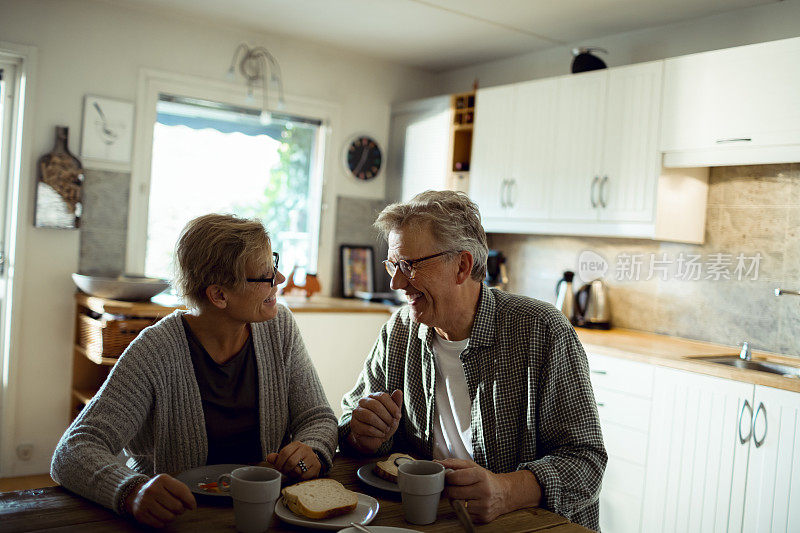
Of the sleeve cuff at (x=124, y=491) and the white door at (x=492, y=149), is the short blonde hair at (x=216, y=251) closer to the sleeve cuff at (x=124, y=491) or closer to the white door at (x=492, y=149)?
the sleeve cuff at (x=124, y=491)

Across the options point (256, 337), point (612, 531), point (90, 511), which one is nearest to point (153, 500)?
point (90, 511)

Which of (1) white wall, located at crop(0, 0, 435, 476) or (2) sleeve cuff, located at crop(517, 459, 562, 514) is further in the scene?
(1) white wall, located at crop(0, 0, 435, 476)

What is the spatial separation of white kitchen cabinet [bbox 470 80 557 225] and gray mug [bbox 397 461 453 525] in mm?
2820

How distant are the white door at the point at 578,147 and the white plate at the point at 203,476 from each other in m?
2.64

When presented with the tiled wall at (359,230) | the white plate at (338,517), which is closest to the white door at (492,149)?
the tiled wall at (359,230)

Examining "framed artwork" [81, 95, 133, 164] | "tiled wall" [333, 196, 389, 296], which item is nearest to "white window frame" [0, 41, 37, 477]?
"framed artwork" [81, 95, 133, 164]

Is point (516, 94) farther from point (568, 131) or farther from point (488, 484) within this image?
point (488, 484)

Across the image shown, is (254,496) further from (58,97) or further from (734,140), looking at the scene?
(58,97)

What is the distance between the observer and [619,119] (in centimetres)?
354

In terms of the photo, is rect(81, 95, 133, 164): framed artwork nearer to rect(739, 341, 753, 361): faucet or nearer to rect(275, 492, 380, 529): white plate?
rect(275, 492, 380, 529): white plate

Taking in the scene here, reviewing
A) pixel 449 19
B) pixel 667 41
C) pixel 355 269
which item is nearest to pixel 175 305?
pixel 355 269

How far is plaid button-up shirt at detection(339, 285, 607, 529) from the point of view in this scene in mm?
1555

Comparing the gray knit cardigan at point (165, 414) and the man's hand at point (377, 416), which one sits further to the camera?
the man's hand at point (377, 416)

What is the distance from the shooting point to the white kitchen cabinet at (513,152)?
3.93 m
